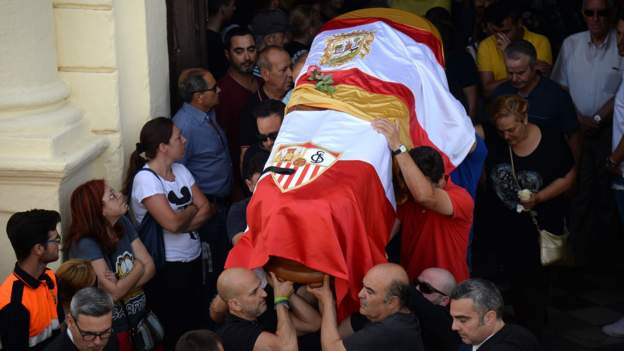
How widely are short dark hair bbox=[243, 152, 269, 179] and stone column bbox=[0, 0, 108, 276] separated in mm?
880

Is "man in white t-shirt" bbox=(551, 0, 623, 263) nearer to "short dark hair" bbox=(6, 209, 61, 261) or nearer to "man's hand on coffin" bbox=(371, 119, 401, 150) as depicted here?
"man's hand on coffin" bbox=(371, 119, 401, 150)

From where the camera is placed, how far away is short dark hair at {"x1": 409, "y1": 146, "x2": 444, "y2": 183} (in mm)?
5516

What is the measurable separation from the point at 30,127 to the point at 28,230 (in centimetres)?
99

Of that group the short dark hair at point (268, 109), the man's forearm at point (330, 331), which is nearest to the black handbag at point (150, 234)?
the short dark hair at point (268, 109)

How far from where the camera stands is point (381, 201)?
17.9ft

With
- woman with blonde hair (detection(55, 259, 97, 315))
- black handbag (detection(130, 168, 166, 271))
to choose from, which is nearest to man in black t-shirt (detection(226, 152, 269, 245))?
black handbag (detection(130, 168, 166, 271))

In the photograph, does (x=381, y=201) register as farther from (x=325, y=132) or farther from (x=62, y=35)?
(x=62, y=35)

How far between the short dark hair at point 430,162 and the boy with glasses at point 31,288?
178 centimetres

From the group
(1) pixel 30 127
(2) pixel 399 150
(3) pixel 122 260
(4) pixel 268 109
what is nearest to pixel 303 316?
(2) pixel 399 150

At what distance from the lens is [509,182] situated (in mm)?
6492

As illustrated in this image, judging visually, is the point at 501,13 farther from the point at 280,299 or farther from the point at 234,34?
the point at 280,299

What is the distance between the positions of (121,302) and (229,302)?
3.29 ft

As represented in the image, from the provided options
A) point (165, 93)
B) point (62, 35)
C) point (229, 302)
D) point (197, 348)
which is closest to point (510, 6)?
point (165, 93)

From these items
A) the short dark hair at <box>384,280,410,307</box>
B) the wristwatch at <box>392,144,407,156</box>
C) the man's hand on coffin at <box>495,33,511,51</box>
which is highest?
the man's hand on coffin at <box>495,33,511,51</box>
